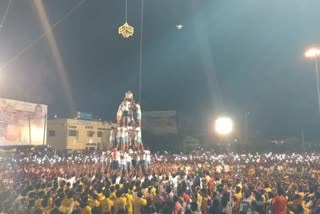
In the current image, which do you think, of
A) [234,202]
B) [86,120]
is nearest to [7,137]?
[86,120]

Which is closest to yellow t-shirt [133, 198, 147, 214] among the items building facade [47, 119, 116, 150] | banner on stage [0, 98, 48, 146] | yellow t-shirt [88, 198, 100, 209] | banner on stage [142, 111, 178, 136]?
yellow t-shirt [88, 198, 100, 209]

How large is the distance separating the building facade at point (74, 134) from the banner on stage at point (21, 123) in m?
4.16

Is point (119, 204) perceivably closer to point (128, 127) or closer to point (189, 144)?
point (128, 127)

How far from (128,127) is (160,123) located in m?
43.1

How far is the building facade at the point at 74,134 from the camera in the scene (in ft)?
173

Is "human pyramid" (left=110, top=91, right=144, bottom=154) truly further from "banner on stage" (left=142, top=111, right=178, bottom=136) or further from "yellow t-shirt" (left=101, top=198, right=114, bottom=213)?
"banner on stage" (left=142, top=111, right=178, bottom=136)

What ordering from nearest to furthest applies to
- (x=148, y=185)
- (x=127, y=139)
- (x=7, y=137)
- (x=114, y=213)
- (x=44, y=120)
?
1. (x=114, y=213)
2. (x=148, y=185)
3. (x=127, y=139)
4. (x=7, y=137)
5. (x=44, y=120)

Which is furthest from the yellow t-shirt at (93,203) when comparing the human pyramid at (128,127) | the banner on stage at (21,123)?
the banner on stage at (21,123)

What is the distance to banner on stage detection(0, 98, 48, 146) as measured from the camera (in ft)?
137

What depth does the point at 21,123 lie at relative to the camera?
44.9m

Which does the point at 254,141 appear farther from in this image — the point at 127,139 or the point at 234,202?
the point at 234,202

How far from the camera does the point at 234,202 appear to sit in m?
9.97

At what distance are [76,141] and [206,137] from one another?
2580 cm

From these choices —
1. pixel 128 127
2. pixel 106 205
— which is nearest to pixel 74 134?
pixel 128 127
